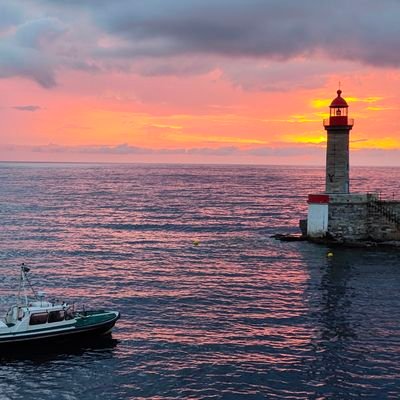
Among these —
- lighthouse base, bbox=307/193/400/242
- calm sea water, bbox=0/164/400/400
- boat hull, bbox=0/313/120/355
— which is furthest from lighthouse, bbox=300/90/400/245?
boat hull, bbox=0/313/120/355

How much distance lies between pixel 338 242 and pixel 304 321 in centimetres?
2448

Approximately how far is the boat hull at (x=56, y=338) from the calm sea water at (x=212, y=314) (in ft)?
2.92

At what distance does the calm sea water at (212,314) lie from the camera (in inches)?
950

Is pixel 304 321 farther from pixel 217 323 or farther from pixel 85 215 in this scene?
pixel 85 215

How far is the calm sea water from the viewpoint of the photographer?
24141mm

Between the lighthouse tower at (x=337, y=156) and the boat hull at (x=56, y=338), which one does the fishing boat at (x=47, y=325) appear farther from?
the lighthouse tower at (x=337, y=156)

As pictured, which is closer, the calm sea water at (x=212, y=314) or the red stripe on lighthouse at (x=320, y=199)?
the calm sea water at (x=212, y=314)

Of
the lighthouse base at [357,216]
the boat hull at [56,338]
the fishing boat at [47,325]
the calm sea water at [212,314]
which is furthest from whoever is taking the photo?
the lighthouse base at [357,216]

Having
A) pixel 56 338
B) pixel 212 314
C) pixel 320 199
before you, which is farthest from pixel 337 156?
pixel 56 338

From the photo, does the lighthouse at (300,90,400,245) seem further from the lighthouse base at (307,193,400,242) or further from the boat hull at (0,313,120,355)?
the boat hull at (0,313,120,355)

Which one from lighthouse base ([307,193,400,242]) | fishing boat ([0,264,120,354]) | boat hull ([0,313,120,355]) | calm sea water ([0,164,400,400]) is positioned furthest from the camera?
lighthouse base ([307,193,400,242])

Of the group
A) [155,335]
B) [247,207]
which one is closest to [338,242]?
[155,335]

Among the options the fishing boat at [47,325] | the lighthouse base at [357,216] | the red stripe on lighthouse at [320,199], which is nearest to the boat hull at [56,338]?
the fishing boat at [47,325]

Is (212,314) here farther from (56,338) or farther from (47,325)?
(47,325)
